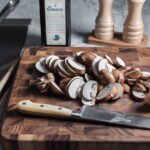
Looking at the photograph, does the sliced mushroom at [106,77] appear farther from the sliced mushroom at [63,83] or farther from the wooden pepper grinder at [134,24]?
the wooden pepper grinder at [134,24]

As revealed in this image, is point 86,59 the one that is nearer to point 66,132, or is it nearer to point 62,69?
point 62,69

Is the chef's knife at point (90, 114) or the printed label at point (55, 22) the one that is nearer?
the chef's knife at point (90, 114)

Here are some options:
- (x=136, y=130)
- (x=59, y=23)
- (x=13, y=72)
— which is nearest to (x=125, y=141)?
(x=136, y=130)

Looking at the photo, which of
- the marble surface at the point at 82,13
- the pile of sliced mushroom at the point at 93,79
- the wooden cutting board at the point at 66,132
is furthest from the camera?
the marble surface at the point at 82,13

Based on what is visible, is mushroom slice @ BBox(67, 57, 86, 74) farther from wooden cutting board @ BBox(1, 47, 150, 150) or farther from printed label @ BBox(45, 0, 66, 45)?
printed label @ BBox(45, 0, 66, 45)

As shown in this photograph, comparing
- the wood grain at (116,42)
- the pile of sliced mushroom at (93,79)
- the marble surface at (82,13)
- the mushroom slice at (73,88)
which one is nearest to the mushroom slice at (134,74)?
the pile of sliced mushroom at (93,79)

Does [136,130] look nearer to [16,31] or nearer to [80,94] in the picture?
Result: [80,94]

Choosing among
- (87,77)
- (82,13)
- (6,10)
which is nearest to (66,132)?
(87,77)
